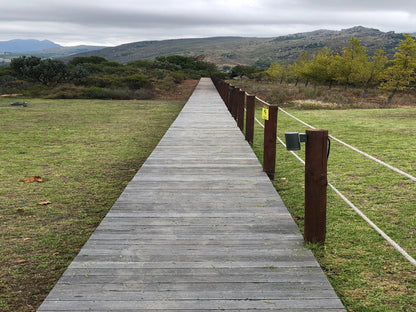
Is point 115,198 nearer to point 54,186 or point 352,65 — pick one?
point 54,186

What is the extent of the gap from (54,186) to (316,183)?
428 cm

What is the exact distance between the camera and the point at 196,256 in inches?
121

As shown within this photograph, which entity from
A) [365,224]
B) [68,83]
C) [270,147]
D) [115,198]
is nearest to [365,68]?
[68,83]

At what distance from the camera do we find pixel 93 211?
504cm

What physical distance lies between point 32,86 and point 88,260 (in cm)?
2787

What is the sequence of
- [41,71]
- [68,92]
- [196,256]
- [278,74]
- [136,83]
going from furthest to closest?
[278,74]
[41,71]
[136,83]
[68,92]
[196,256]

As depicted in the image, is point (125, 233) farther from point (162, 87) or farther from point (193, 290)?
point (162, 87)

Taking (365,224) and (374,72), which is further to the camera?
(374,72)

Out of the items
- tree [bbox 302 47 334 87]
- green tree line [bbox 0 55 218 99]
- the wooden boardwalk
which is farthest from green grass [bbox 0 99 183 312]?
tree [bbox 302 47 334 87]

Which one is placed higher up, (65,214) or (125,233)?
(125,233)

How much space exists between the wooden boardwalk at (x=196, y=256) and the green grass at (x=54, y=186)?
49 cm

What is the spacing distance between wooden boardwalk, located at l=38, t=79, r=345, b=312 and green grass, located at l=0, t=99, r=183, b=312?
49cm

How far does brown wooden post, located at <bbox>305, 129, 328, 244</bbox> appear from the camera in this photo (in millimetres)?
3246

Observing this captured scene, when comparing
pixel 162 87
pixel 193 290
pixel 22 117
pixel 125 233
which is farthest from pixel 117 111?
pixel 193 290
